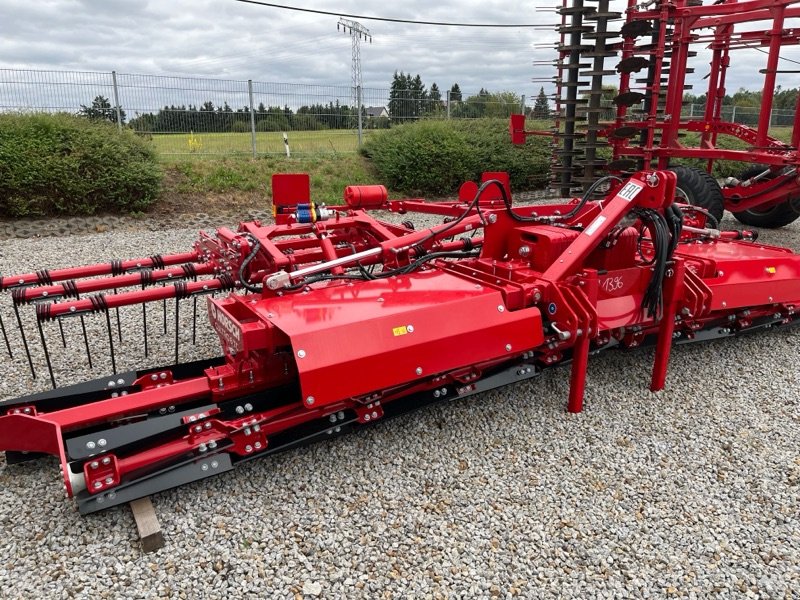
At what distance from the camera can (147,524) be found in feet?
8.07

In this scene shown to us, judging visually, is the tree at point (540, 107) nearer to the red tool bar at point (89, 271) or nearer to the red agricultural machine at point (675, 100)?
the red agricultural machine at point (675, 100)

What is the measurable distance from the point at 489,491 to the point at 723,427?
158 centimetres

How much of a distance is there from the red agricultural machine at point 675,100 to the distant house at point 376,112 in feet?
20.9

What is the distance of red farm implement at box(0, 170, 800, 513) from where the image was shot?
2662mm

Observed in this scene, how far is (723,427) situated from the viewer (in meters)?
3.47

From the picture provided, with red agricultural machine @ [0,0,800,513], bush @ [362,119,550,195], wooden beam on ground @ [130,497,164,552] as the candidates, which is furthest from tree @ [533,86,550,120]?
wooden beam on ground @ [130,497,164,552]

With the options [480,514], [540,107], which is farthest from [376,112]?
[480,514]

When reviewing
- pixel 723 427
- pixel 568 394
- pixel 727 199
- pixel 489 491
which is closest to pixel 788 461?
pixel 723 427

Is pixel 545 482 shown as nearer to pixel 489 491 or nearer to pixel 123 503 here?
pixel 489 491

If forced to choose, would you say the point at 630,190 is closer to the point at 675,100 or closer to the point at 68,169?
the point at 675,100

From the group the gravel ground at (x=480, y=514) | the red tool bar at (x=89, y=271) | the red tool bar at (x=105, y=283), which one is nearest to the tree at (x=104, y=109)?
the red tool bar at (x=89, y=271)

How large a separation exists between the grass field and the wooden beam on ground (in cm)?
1032

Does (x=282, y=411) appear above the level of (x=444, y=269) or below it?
below

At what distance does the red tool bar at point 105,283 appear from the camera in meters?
3.57
